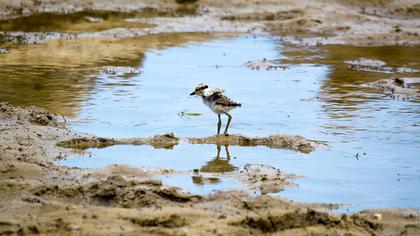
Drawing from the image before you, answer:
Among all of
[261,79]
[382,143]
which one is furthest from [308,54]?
[382,143]

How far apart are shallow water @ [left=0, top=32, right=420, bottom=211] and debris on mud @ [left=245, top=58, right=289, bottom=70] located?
249 mm

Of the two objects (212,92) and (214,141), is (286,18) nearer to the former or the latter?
(212,92)

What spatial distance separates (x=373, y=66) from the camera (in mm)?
16203

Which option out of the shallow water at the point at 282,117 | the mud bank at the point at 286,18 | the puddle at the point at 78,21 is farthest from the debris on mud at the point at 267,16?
the shallow water at the point at 282,117

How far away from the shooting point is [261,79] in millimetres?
14891

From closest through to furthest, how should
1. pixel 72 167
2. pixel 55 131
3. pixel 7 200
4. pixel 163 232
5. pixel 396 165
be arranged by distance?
pixel 163 232 < pixel 7 200 < pixel 72 167 < pixel 396 165 < pixel 55 131

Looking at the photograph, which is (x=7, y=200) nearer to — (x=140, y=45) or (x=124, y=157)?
(x=124, y=157)

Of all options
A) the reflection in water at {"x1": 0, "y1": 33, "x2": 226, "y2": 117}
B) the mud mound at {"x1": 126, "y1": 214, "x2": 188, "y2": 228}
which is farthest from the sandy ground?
the reflection in water at {"x1": 0, "y1": 33, "x2": 226, "y2": 117}

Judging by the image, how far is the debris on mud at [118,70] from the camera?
49.4 feet

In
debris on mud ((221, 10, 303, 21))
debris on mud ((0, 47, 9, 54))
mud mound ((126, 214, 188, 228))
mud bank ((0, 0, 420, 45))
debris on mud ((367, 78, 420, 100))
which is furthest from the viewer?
debris on mud ((221, 10, 303, 21))

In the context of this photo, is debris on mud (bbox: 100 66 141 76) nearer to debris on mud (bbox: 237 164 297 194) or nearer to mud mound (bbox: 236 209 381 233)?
debris on mud (bbox: 237 164 297 194)

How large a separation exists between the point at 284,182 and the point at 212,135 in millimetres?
2312

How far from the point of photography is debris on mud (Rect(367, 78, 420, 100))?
44.3 feet

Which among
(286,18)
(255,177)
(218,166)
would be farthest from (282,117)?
(286,18)
